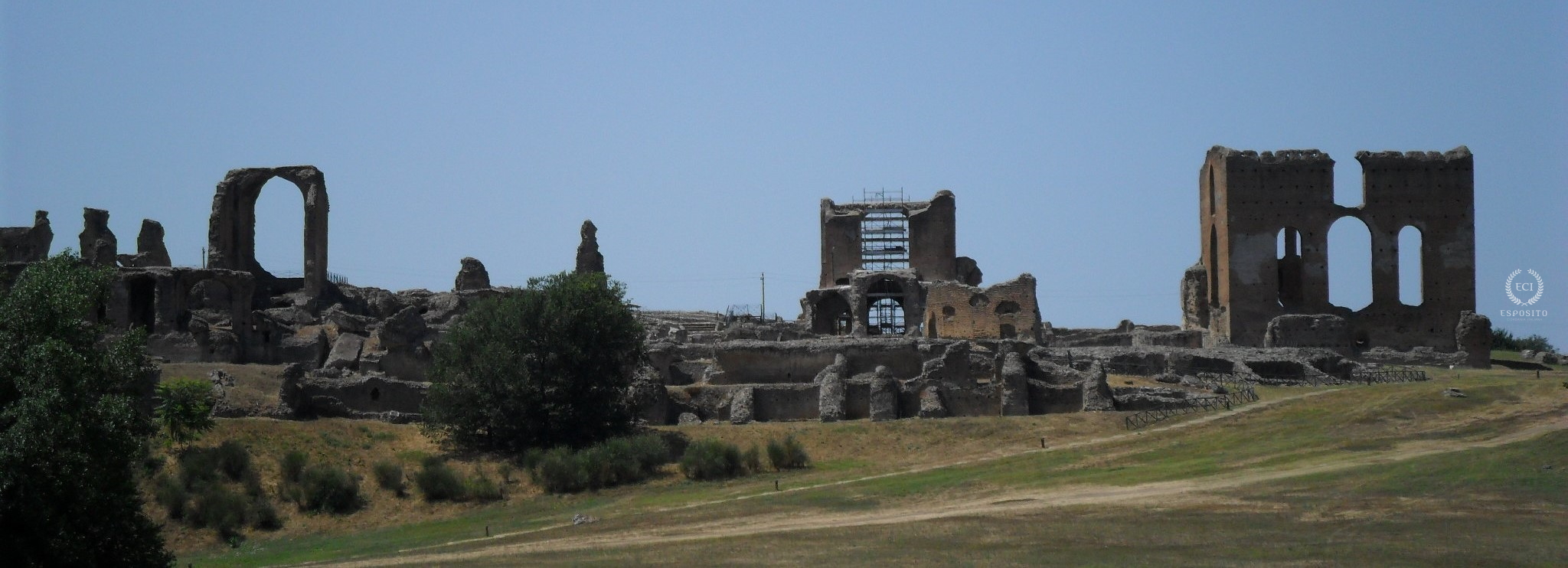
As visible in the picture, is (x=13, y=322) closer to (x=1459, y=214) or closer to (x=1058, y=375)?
(x=1058, y=375)

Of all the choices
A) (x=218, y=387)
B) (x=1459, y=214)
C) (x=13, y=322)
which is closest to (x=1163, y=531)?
(x=13, y=322)

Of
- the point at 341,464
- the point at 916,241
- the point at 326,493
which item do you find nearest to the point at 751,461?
the point at 341,464

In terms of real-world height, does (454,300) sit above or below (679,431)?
above

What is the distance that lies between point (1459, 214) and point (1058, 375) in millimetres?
32155

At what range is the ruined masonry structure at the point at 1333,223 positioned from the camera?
7412cm

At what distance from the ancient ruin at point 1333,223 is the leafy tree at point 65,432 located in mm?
53570

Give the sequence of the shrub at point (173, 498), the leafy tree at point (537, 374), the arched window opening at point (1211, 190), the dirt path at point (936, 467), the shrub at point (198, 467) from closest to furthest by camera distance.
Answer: the dirt path at point (936, 467) → the shrub at point (173, 498) → the shrub at point (198, 467) → the leafy tree at point (537, 374) → the arched window opening at point (1211, 190)

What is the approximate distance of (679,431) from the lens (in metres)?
48.2

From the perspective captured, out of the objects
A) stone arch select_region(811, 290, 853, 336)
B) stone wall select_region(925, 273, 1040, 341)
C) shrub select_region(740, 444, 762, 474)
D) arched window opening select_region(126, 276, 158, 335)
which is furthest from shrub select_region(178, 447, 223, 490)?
stone arch select_region(811, 290, 853, 336)

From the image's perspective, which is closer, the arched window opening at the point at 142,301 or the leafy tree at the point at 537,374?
the leafy tree at the point at 537,374

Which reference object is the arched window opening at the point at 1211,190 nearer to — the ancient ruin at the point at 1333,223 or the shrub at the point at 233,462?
the ancient ruin at the point at 1333,223

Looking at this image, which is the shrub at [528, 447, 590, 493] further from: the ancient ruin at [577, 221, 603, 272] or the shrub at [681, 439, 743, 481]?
the ancient ruin at [577, 221, 603, 272]

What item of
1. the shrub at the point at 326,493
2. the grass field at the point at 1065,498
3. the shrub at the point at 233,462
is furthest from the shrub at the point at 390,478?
the shrub at the point at 233,462

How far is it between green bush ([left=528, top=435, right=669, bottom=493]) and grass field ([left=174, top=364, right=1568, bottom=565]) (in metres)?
0.70
